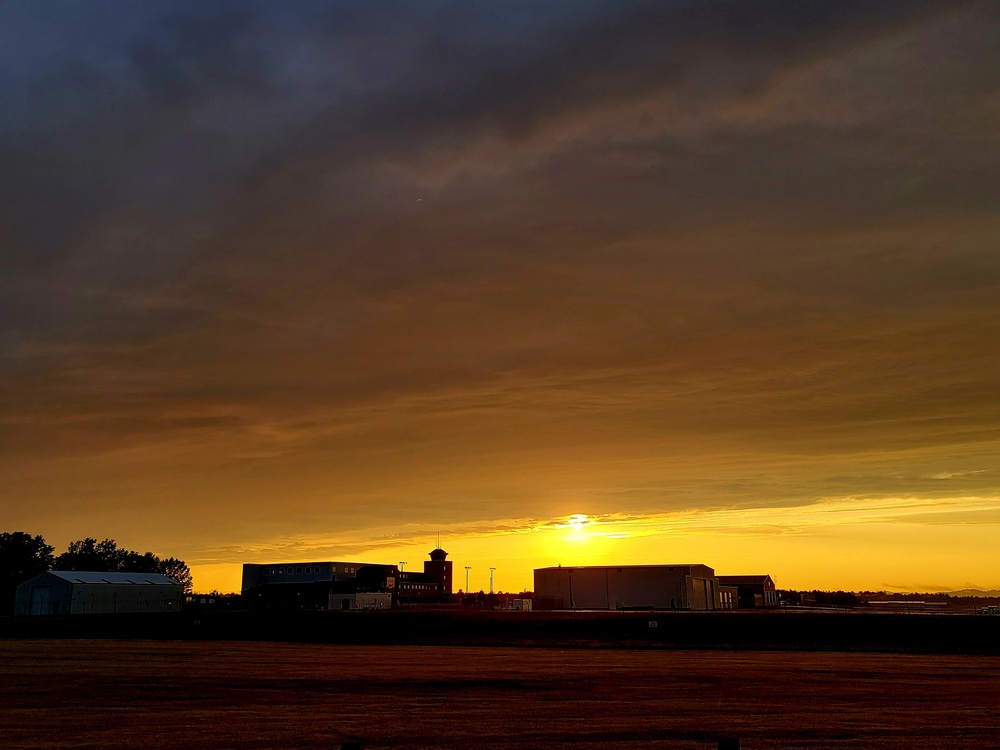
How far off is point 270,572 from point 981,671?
154 meters

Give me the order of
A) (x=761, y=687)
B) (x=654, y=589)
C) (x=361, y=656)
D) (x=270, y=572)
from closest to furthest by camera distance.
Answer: (x=761, y=687) → (x=361, y=656) → (x=654, y=589) → (x=270, y=572)

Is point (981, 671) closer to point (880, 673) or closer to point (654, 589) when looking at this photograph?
point (880, 673)

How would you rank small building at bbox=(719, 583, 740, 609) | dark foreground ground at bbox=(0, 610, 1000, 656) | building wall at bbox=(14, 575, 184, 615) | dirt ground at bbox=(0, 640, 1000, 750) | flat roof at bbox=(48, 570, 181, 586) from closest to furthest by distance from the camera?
1. dirt ground at bbox=(0, 640, 1000, 750)
2. dark foreground ground at bbox=(0, 610, 1000, 656)
3. building wall at bbox=(14, 575, 184, 615)
4. small building at bbox=(719, 583, 740, 609)
5. flat roof at bbox=(48, 570, 181, 586)

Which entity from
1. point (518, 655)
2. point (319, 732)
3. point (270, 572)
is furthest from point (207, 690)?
point (270, 572)

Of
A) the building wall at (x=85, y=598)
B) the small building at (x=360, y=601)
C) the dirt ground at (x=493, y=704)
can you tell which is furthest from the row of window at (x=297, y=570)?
the dirt ground at (x=493, y=704)

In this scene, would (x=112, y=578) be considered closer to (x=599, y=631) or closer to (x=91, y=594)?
(x=91, y=594)

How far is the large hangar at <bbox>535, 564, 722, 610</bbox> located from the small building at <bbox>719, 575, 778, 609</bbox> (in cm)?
1817

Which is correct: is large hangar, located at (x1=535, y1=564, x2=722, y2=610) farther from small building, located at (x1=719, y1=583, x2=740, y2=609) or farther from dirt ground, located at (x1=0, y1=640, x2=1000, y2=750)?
dirt ground, located at (x1=0, y1=640, x2=1000, y2=750)

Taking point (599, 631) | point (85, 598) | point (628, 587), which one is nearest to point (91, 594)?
point (85, 598)

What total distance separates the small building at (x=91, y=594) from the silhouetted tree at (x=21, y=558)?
34659 mm

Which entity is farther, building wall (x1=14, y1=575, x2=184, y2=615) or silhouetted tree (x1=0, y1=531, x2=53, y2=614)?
silhouetted tree (x1=0, y1=531, x2=53, y2=614)

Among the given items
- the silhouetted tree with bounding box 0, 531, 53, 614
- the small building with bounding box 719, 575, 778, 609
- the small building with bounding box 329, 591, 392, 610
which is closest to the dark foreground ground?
the small building with bounding box 329, 591, 392, 610

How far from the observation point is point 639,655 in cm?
6128

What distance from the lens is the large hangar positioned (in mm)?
133000
